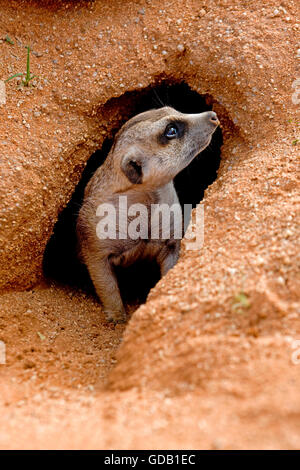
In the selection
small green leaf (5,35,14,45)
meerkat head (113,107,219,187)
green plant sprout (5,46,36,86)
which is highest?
small green leaf (5,35,14,45)

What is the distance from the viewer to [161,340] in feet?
7.06

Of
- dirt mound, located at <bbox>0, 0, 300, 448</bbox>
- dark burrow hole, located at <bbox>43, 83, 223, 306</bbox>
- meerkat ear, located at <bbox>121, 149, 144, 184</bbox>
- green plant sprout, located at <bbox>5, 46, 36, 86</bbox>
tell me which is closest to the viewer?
dirt mound, located at <bbox>0, 0, 300, 448</bbox>

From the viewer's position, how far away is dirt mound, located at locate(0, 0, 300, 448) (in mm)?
1816

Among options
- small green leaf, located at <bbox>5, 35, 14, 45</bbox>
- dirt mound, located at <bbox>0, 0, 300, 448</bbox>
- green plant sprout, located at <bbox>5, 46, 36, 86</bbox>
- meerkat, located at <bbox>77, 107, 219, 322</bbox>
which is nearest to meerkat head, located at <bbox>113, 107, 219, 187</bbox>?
meerkat, located at <bbox>77, 107, 219, 322</bbox>

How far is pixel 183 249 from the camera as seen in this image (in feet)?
8.96

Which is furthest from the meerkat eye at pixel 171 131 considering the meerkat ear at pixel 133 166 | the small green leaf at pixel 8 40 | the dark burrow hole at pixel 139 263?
the small green leaf at pixel 8 40

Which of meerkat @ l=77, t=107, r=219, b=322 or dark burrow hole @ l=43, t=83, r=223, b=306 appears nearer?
meerkat @ l=77, t=107, r=219, b=322

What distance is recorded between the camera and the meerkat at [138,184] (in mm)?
3254

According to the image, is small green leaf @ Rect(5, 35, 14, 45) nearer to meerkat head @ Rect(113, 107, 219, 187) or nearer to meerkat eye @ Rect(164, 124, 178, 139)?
meerkat head @ Rect(113, 107, 219, 187)

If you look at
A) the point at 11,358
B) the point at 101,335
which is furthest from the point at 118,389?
the point at 101,335

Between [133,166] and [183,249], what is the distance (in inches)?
33.5

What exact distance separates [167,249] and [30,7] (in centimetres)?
225

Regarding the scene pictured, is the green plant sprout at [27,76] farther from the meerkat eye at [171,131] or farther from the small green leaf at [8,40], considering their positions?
the meerkat eye at [171,131]

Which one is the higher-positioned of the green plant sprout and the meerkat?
the green plant sprout
